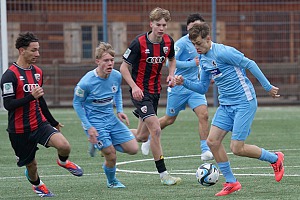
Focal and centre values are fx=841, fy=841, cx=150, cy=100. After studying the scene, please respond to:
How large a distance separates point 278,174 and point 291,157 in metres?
2.83

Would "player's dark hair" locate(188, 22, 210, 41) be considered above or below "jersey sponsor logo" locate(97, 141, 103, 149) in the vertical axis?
above

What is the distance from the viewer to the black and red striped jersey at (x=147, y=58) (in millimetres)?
10766

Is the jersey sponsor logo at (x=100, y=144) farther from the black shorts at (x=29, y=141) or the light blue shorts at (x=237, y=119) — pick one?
the light blue shorts at (x=237, y=119)

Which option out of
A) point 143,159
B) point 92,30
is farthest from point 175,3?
point 143,159

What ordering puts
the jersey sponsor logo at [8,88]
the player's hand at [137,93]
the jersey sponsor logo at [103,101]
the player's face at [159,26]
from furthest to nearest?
the player's face at [159,26] < the player's hand at [137,93] < the jersey sponsor logo at [103,101] < the jersey sponsor logo at [8,88]

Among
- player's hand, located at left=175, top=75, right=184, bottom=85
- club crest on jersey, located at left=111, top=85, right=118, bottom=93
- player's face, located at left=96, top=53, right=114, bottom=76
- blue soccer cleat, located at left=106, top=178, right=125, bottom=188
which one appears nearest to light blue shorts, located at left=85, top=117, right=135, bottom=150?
club crest on jersey, located at left=111, top=85, right=118, bottom=93

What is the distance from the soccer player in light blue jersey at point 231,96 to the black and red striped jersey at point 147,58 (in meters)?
1.44

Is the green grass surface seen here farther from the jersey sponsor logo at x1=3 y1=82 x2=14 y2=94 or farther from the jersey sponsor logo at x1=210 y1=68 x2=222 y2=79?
the jersey sponsor logo at x1=210 y1=68 x2=222 y2=79

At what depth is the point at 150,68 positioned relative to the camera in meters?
11.0

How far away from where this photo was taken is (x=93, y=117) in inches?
394

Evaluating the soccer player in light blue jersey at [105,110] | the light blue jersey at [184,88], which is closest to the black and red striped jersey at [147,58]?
the soccer player in light blue jersey at [105,110]

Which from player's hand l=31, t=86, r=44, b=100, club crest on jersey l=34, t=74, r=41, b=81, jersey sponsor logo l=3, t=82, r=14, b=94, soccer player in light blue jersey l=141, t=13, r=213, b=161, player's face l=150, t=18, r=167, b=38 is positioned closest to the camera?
player's hand l=31, t=86, r=44, b=100

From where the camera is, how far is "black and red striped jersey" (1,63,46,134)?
359 inches

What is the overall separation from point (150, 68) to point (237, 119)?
2.06 m
